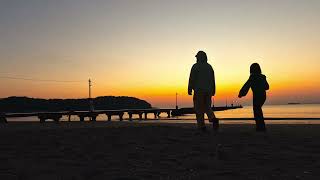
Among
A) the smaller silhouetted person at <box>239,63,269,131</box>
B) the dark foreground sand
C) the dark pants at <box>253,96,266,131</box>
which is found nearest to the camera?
the dark foreground sand

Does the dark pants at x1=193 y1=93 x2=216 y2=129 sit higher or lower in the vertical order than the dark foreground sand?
higher

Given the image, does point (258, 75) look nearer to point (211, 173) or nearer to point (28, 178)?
point (211, 173)

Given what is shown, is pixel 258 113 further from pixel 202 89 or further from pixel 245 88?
pixel 202 89

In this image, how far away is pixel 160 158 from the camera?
6258mm

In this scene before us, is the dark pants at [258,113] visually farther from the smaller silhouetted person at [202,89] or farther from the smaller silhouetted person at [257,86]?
the smaller silhouetted person at [202,89]

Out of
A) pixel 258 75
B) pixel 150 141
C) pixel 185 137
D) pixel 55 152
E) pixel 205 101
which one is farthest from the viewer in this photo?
pixel 258 75

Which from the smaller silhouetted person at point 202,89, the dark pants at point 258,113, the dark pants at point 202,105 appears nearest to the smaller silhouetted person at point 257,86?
the dark pants at point 258,113

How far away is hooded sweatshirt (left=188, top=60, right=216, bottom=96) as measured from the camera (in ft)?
36.2

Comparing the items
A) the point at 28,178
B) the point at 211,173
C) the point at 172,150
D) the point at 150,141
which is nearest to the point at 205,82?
the point at 150,141

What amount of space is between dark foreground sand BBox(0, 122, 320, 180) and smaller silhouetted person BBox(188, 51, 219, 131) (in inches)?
84.0

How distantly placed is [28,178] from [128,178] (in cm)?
121

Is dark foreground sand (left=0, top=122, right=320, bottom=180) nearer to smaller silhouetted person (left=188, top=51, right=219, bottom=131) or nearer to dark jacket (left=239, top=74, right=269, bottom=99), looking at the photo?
smaller silhouetted person (left=188, top=51, right=219, bottom=131)

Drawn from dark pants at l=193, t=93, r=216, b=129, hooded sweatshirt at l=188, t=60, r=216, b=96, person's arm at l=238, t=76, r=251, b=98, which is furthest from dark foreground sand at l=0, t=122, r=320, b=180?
person's arm at l=238, t=76, r=251, b=98

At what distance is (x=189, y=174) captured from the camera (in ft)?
16.3
